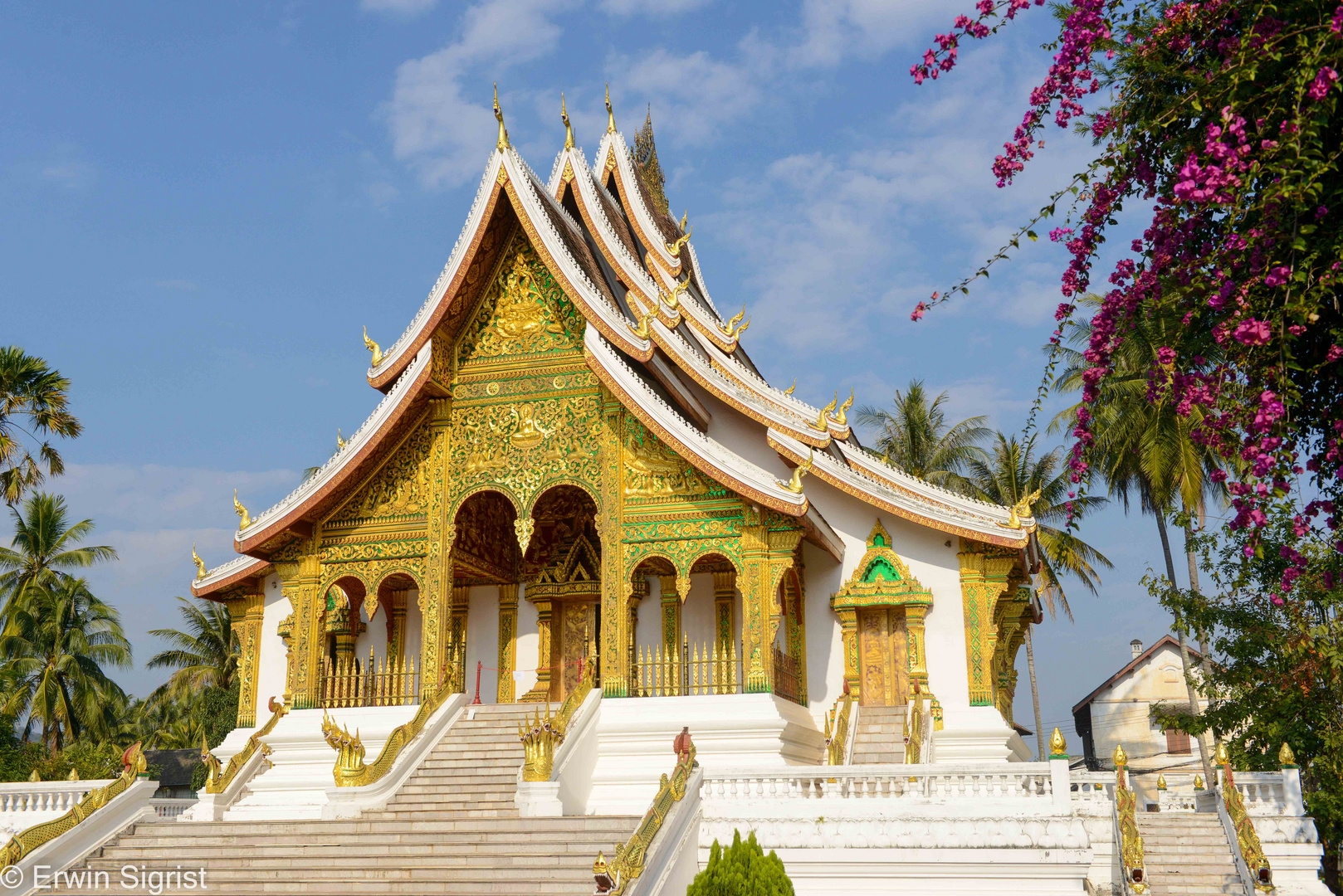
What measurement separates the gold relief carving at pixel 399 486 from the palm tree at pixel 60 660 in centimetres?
1568

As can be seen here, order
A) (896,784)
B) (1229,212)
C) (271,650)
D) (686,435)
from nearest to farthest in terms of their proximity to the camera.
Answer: (1229,212) → (896,784) → (686,435) → (271,650)

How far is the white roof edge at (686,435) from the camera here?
1254 centimetres

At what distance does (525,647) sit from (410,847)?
5573mm

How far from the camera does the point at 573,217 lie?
18.6 metres

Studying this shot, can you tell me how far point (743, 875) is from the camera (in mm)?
7996

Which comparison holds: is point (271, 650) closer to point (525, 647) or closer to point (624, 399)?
point (525, 647)

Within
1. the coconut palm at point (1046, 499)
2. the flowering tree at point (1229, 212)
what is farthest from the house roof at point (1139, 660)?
the flowering tree at point (1229, 212)

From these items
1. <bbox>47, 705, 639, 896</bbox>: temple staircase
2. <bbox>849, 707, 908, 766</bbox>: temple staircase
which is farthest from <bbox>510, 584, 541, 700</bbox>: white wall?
<bbox>849, 707, 908, 766</bbox>: temple staircase

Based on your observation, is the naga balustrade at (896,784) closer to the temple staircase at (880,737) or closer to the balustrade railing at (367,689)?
the temple staircase at (880,737)

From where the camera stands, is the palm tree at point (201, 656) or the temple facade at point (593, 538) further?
the palm tree at point (201, 656)

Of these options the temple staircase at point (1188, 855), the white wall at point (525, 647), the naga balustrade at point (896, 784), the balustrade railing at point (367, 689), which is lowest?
A: the temple staircase at point (1188, 855)

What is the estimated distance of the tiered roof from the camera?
13219 mm

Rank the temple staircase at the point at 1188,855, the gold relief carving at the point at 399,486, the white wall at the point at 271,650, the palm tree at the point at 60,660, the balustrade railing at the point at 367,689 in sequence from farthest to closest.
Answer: the palm tree at the point at 60,660 < the white wall at the point at 271,650 < the gold relief carving at the point at 399,486 < the balustrade railing at the point at 367,689 < the temple staircase at the point at 1188,855

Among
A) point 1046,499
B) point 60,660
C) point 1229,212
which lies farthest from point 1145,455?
point 60,660
